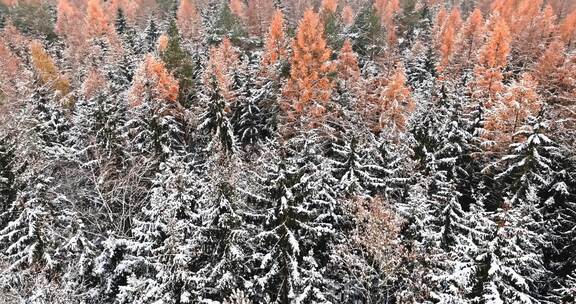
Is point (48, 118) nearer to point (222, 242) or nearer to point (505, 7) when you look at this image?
point (222, 242)

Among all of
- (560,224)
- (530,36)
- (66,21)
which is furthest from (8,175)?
(66,21)

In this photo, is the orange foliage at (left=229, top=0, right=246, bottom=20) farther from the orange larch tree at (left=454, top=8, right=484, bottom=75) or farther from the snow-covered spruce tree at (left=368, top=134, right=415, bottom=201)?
the snow-covered spruce tree at (left=368, top=134, right=415, bottom=201)

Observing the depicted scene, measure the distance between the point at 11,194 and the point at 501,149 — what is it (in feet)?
90.2

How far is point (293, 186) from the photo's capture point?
67.1 feet

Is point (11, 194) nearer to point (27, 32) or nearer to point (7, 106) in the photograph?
point (7, 106)

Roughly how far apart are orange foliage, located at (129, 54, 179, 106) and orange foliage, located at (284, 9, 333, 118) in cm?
890

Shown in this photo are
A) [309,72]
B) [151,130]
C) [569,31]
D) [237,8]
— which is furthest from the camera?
[237,8]

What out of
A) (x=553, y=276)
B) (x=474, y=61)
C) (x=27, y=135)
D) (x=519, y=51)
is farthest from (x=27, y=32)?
(x=553, y=276)

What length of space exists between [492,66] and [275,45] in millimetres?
18231

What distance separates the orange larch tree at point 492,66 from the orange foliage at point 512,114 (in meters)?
4.28

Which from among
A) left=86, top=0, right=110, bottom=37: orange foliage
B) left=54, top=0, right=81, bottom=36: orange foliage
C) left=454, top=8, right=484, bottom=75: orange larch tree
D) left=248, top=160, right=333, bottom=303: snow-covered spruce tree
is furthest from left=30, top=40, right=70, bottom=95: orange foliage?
left=454, top=8, right=484, bottom=75: orange larch tree

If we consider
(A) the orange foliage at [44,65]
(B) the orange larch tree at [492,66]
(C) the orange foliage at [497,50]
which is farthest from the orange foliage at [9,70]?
(C) the orange foliage at [497,50]

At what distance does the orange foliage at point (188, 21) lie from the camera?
6094cm

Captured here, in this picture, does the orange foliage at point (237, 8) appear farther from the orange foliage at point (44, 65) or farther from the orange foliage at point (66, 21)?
the orange foliage at point (44, 65)
